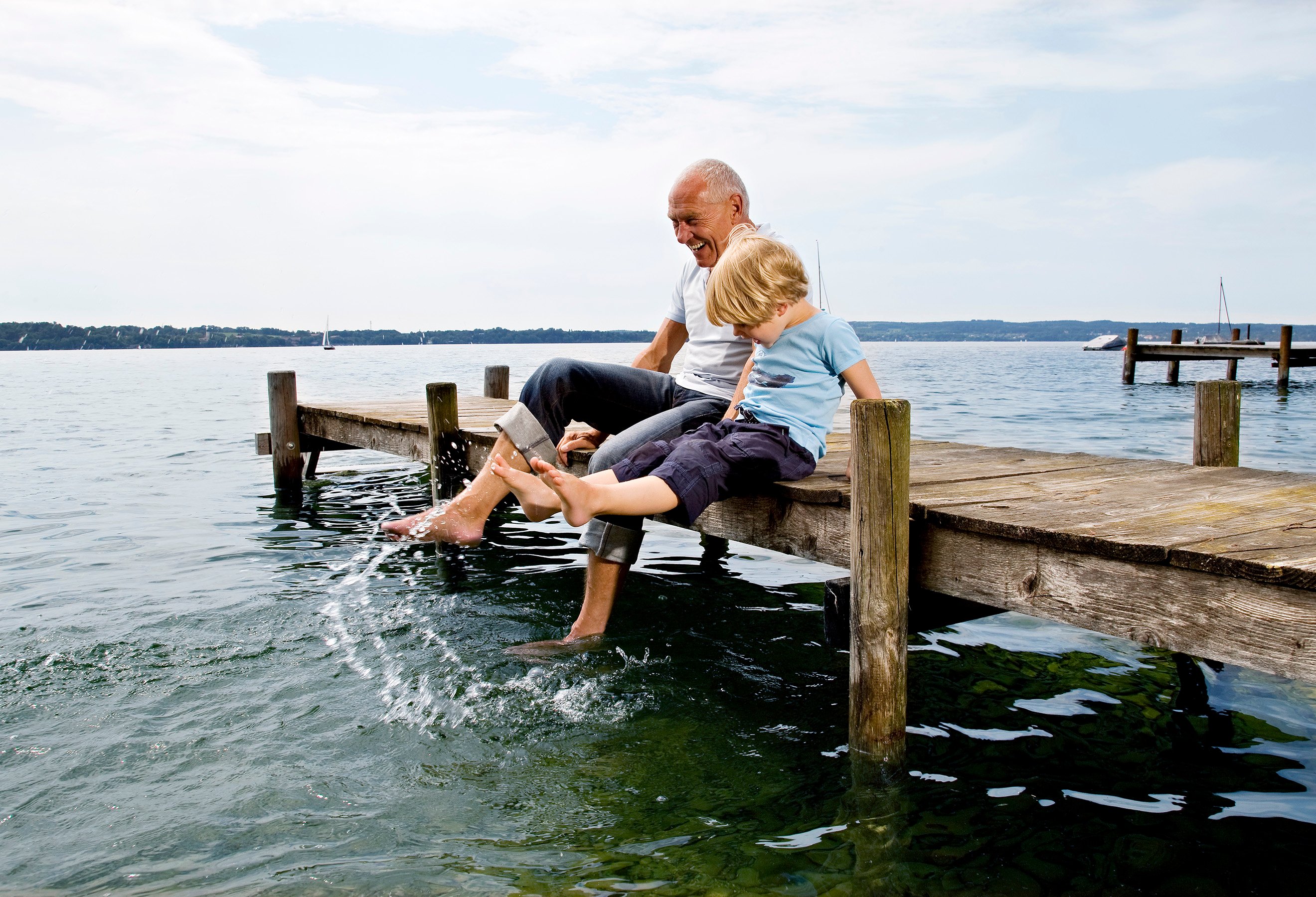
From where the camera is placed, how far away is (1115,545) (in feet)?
9.28

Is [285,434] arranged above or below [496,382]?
below

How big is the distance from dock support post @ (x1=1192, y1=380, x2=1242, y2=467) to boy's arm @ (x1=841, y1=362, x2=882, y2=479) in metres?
1.82

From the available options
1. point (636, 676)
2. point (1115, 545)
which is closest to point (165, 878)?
point (636, 676)

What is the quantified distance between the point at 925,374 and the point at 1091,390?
18541 mm

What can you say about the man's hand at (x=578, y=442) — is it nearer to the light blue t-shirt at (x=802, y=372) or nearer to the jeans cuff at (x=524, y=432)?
the jeans cuff at (x=524, y=432)

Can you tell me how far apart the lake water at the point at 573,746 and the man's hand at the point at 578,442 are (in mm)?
1079

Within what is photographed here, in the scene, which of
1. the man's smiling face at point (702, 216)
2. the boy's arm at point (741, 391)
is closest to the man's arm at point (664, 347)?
the man's smiling face at point (702, 216)

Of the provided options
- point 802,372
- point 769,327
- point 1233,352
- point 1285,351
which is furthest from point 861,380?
point 1285,351

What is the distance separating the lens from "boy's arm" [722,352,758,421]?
4070mm

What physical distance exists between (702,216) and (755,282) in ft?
3.04

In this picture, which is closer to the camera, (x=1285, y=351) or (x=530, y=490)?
(x=530, y=490)

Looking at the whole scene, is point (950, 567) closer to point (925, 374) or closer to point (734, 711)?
point (734, 711)

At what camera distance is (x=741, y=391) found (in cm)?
418

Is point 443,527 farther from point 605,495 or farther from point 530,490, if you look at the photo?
point 605,495
